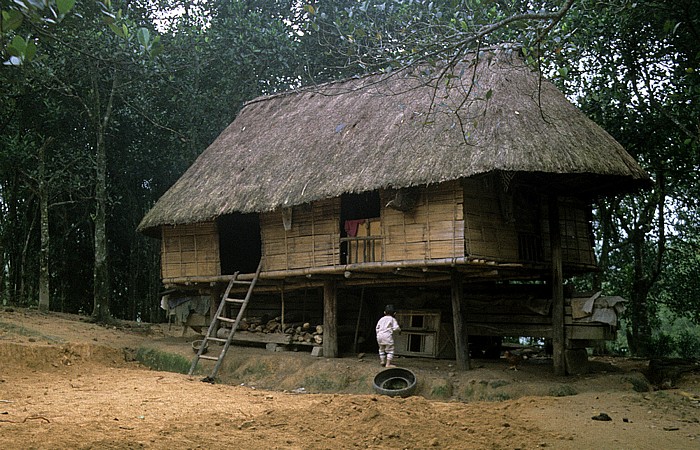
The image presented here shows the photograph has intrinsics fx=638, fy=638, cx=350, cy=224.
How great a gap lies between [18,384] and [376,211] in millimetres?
7972

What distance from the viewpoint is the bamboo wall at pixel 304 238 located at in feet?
39.7

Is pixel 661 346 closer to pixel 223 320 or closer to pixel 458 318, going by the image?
pixel 458 318

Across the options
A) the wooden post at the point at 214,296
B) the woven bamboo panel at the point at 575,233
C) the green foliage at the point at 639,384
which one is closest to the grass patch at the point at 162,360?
the wooden post at the point at 214,296

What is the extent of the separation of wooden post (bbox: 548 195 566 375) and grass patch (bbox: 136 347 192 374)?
7.18m

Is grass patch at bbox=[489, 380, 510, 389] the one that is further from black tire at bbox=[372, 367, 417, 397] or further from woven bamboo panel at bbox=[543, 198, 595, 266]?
woven bamboo panel at bbox=[543, 198, 595, 266]

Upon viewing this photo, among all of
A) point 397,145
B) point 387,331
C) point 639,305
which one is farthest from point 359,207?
point 639,305

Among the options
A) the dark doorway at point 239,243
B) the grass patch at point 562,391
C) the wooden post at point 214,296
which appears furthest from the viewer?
the dark doorway at point 239,243

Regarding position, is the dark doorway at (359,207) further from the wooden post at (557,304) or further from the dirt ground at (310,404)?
the wooden post at (557,304)

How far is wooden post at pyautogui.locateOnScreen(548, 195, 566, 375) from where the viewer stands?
1107 centimetres

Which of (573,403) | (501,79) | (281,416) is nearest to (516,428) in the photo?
(573,403)

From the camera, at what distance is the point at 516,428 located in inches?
285

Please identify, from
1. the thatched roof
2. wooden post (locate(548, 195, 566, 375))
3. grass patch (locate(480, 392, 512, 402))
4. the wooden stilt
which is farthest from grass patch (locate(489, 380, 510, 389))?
the wooden stilt

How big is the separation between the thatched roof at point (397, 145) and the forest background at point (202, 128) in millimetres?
1636

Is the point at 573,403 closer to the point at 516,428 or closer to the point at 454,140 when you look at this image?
the point at 516,428
